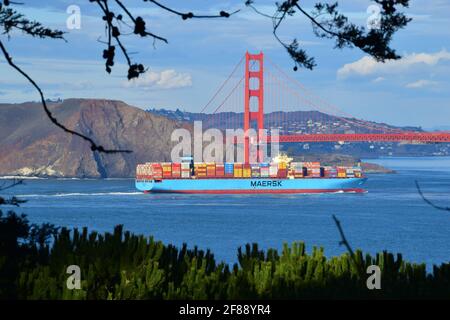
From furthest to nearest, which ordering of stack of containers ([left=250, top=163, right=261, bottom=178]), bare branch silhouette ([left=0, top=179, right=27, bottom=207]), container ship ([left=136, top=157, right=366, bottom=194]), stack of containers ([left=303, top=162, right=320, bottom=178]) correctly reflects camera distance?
stack of containers ([left=250, top=163, right=261, bottom=178]) < stack of containers ([left=303, top=162, right=320, bottom=178]) < container ship ([left=136, top=157, right=366, bottom=194]) < bare branch silhouette ([left=0, top=179, right=27, bottom=207])

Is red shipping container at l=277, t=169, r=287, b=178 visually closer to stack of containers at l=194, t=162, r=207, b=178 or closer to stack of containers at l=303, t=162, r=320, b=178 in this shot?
stack of containers at l=303, t=162, r=320, b=178

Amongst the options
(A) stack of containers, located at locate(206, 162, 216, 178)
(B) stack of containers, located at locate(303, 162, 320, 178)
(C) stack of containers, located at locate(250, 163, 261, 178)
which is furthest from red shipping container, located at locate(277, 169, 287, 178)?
(A) stack of containers, located at locate(206, 162, 216, 178)

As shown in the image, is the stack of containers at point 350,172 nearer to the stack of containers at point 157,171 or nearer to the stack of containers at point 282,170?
the stack of containers at point 282,170

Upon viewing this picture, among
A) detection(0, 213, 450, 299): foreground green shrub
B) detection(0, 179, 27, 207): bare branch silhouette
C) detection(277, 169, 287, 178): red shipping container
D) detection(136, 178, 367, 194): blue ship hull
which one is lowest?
detection(136, 178, 367, 194): blue ship hull

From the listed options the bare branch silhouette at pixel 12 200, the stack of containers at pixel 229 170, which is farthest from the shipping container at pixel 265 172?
the bare branch silhouette at pixel 12 200
